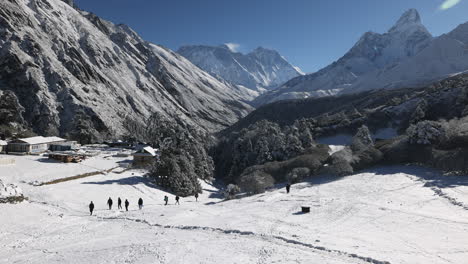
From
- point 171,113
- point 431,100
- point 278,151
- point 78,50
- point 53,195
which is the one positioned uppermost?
point 78,50

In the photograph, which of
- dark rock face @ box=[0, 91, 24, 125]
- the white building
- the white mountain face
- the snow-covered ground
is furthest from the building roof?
dark rock face @ box=[0, 91, 24, 125]

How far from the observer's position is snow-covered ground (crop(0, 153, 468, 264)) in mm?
17453

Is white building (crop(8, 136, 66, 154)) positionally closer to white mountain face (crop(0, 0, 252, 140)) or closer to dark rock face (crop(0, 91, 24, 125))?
white mountain face (crop(0, 0, 252, 140))

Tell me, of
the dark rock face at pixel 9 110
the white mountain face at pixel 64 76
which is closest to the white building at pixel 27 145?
the white mountain face at pixel 64 76

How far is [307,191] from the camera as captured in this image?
124 feet

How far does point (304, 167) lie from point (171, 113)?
13398 cm

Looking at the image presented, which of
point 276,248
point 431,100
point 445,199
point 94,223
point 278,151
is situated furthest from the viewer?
point 431,100

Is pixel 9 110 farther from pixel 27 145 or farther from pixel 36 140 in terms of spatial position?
pixel 27 145

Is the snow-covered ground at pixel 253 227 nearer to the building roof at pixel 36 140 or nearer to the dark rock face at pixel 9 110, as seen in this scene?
the building roof at pixel 36 140

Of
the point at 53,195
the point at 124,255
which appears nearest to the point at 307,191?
the point at 124,255


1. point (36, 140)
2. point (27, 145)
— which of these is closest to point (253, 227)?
point (27, 145)

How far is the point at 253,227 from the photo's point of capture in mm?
23156

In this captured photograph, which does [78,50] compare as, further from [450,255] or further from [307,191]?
[450,255]

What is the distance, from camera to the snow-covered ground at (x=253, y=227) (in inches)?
687
